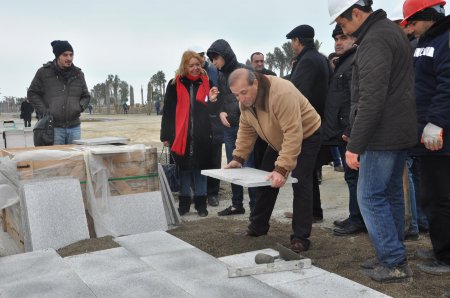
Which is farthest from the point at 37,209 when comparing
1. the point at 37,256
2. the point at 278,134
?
the point at 278,134

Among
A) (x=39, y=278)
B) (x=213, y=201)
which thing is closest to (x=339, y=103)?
(x=213, y=201)

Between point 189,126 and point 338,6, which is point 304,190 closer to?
point 338,6

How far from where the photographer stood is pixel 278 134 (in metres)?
3.82

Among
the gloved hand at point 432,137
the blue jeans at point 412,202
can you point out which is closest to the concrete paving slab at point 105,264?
the gloved hand at point 432,137

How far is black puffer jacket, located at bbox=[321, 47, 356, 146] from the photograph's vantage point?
172 inches

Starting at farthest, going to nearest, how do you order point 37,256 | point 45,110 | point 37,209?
1. point 45,110
2. point 37,209
3. point 37,256

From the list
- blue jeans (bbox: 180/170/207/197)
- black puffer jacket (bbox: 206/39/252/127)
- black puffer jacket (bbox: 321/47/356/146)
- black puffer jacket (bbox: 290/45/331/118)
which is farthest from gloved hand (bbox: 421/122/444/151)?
blue jeans (bbox: 180/170/207/197)

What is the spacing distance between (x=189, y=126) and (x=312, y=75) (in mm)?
1521

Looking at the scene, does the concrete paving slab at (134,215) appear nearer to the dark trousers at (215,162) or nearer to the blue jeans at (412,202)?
the dark trousers at (215,162)

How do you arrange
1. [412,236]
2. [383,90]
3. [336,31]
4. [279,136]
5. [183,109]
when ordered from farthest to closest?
[183,109]
[336,31]
[412,236]
[279,136]
[383,90]

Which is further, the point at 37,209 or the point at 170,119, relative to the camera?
the point at 170,119

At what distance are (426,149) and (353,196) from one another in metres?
1.40

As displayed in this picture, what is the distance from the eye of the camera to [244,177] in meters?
3.53

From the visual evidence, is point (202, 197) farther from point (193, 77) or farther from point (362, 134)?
point (362, 134)
